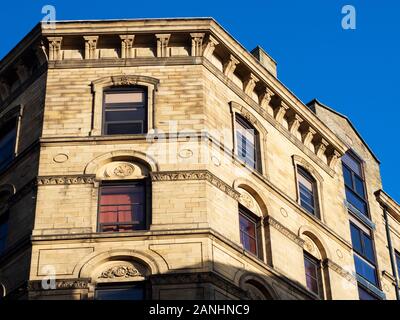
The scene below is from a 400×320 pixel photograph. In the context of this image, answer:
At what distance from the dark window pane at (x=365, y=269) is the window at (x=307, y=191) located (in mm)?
3912

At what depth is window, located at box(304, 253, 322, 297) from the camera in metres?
34.0

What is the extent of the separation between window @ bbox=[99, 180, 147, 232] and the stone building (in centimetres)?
4

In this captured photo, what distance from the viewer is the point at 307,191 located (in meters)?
36.4

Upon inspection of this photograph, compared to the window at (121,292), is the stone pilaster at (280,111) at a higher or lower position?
higher

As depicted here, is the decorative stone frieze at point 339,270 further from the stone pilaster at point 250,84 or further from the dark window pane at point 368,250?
the stone pilaster at point 250,84

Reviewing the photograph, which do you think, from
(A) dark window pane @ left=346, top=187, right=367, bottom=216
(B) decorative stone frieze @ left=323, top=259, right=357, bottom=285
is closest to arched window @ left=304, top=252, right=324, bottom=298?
(B) decorative stone frieze @ left=323, top=259, right=357, bottom=285

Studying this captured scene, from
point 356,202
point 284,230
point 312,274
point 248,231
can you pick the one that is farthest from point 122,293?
point 356,202

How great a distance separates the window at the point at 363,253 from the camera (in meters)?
39.4

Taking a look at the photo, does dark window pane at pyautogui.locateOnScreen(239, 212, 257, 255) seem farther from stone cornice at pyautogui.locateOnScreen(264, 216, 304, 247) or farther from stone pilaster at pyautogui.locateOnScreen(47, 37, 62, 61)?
stone pilaster at pyautogui.locateOnScreen(47, 37, 62, 61)

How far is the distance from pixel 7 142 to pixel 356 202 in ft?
47.5

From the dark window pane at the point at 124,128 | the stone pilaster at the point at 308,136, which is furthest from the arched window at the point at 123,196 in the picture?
the stone pilaster at the point at 308,136

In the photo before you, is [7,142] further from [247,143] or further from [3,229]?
[247,143]
